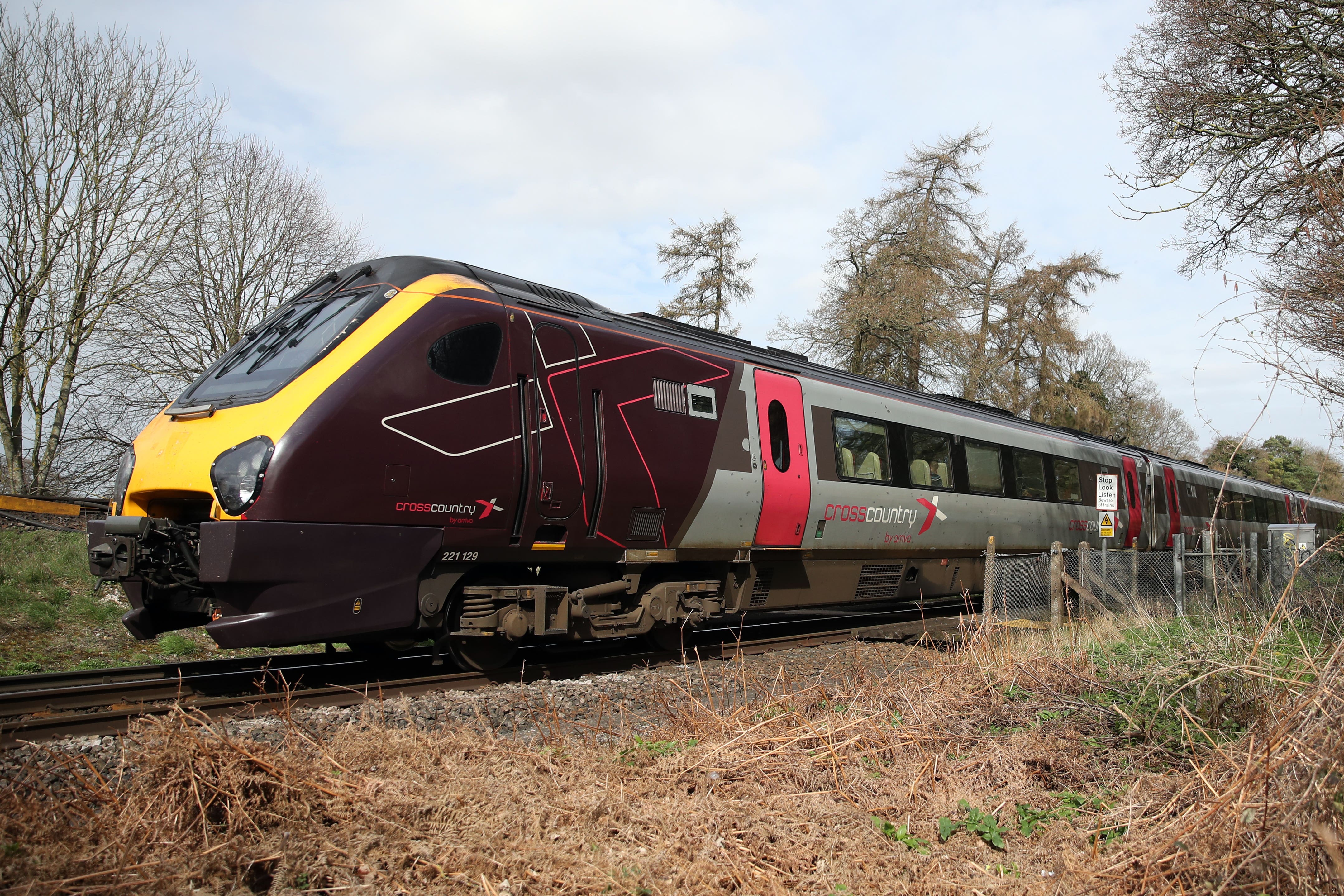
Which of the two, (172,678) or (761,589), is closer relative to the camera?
(172,678)

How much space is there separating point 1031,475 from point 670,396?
780 centimetres

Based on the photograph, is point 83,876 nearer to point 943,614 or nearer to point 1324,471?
point 1324,471

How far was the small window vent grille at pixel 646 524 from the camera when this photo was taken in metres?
7.04

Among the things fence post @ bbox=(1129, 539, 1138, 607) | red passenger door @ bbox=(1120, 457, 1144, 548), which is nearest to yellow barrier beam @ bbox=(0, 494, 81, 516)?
fence post @ bbox=(1129, 539, 1138, 607)

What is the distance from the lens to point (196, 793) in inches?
117

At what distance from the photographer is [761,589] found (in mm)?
8570

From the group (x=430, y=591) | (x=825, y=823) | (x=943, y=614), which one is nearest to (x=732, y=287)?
(x=943, y=614)

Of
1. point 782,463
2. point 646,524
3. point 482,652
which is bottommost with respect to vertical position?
point 482,652

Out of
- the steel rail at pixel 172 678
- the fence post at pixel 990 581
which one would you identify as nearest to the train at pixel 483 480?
the steel rail at pixel 172 678

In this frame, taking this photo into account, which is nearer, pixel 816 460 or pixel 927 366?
pixel 816 460

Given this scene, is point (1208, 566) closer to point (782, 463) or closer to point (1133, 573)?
point (1133, 573)

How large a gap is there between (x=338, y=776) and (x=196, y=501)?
10.5 ft

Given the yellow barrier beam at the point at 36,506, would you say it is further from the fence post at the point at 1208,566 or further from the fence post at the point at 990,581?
the fence post at the point at 1208,566

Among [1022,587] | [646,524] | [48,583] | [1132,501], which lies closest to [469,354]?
[646,524]
